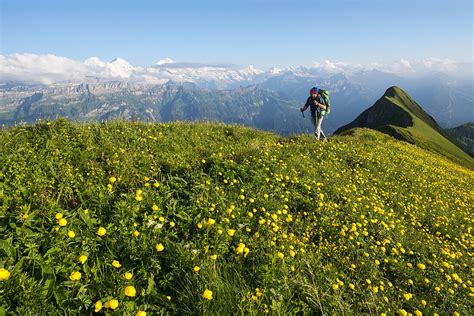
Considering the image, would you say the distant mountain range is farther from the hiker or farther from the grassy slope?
the grassy slope

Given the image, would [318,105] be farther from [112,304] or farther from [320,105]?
[112,304]

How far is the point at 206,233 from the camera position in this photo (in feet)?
15.1

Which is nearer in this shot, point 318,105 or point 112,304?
point 112,304

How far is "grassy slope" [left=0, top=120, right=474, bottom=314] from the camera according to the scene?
3.40 m

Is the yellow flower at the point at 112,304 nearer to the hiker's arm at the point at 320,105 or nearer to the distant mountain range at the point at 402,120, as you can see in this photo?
the hiker's arm at the point at 320,105

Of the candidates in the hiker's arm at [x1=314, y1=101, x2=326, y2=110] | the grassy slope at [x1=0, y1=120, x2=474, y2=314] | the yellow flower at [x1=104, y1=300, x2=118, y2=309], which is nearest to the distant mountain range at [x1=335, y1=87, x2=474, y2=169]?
the hiker's arm at [x1=314, y1=101, x2=326, y2=110]

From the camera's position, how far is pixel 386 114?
101125 millimetres

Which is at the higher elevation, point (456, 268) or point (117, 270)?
point (117, 270)

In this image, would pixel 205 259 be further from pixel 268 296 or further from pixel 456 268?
pixel 456 268

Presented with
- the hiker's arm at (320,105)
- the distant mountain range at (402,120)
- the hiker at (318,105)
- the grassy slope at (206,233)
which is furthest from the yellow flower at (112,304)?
the distant mountain range at (402,120)

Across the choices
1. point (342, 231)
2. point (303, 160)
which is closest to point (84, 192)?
point (342, 231)

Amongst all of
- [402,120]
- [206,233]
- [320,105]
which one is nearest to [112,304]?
[206,233]

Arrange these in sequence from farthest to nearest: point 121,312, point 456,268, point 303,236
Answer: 1. point 456,268
2. point 303,236
3. point 121,312

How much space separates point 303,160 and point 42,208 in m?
8.08
